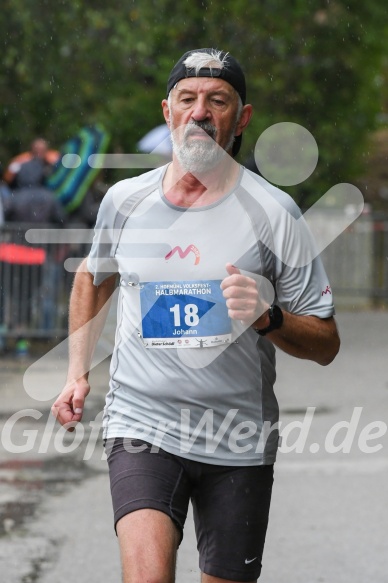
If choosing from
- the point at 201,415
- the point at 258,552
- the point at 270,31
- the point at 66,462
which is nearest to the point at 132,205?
the point at 201,415

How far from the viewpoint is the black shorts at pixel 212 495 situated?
4363 mm

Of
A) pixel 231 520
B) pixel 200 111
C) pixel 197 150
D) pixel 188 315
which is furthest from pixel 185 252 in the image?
pixel 231 520

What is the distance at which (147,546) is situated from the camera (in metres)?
4.11

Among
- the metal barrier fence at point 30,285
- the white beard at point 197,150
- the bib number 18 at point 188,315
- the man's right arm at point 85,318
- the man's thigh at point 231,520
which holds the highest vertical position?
the white beard at point 197,150

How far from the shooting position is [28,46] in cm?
1945

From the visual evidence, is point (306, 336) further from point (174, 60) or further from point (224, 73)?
point (174, 60)

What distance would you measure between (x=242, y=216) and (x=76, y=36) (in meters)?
16.1

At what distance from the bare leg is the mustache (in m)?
1.21

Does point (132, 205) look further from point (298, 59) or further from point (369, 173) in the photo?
point (369, 173)

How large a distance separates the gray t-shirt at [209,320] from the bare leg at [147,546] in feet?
0.88

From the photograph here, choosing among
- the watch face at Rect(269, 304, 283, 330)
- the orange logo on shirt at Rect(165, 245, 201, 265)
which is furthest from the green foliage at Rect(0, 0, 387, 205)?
the watch face at Rect(269, 304, 283, 330)

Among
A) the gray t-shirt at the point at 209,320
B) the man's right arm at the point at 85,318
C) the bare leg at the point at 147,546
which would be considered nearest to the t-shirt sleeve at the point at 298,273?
the gray t-shirt at the point at 209,320

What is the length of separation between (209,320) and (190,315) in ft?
0.21

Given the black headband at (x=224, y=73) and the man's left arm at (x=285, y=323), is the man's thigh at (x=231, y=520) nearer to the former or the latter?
the man's left arm at (x=285, y=323)
